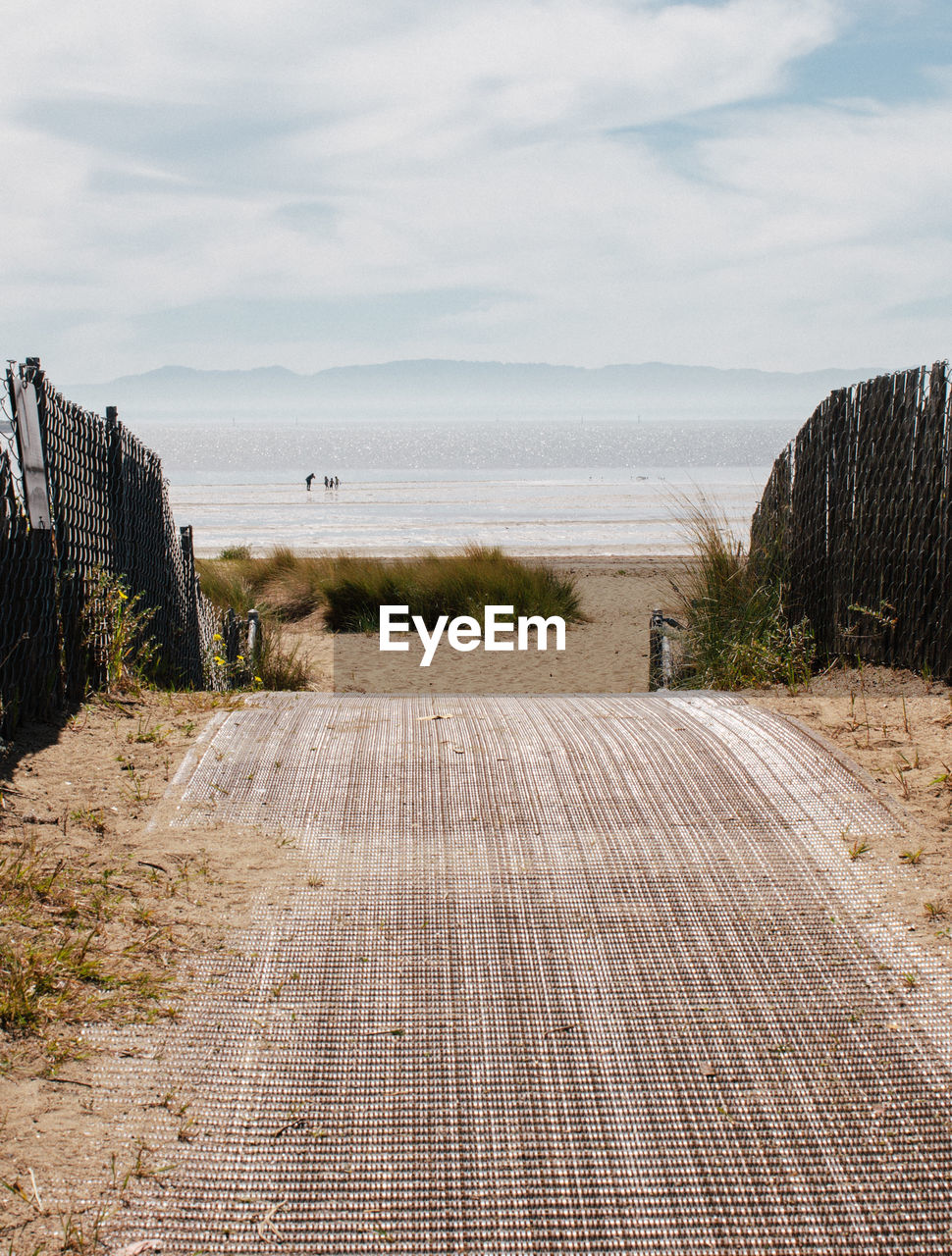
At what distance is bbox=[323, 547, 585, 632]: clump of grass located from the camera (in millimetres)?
10891

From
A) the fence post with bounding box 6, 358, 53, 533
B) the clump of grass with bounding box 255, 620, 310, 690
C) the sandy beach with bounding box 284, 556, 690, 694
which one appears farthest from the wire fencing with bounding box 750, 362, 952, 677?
the fence post with bounding box 6, 358, 53, 533

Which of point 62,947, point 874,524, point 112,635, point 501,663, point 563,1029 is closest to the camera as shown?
point 563,1029

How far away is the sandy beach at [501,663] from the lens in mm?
8156

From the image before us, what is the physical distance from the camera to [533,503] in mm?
38875

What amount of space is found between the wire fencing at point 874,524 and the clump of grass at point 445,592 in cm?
A: 513

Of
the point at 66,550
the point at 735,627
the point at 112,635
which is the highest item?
the point at 66,550

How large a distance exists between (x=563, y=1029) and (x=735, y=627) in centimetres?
412

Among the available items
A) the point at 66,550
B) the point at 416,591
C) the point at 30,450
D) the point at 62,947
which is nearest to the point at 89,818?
the point at 62,947

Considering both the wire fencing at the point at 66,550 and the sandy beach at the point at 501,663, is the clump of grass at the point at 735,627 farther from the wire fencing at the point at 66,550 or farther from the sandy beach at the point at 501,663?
the wire fencing at the point at 66,550

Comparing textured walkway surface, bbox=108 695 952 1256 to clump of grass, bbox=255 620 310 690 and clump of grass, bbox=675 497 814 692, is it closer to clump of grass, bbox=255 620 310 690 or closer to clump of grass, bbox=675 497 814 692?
clump of grass, bbox=675 497 814 692

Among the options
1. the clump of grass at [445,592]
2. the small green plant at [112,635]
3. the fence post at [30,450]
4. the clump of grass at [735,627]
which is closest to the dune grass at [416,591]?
the clump of grass at [445,592]

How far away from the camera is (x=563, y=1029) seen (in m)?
2.11

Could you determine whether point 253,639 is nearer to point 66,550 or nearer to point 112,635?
point 112,635

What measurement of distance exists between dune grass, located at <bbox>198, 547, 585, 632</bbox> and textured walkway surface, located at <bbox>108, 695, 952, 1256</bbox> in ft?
25.2
